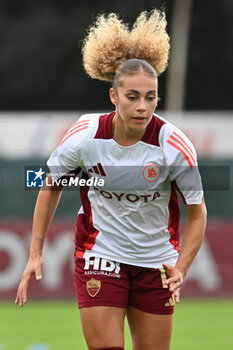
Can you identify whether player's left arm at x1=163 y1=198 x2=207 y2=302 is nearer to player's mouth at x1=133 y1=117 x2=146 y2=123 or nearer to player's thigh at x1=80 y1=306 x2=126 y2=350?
player's thigh at x1=80 y1=306 x2=126 y2=350

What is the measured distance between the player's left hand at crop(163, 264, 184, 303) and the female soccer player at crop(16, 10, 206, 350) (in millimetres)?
13

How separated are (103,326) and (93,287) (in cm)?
28

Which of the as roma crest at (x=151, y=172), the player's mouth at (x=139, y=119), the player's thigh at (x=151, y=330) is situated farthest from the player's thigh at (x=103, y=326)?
the player's mouth at (x=139, y=119)

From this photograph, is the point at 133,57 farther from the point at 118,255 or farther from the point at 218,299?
the point at 218,299

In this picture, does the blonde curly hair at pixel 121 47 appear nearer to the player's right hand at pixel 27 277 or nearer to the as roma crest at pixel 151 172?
the as roma crest at pixel 151 172

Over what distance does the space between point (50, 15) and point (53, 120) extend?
995 cm

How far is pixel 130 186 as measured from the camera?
19.1 feet

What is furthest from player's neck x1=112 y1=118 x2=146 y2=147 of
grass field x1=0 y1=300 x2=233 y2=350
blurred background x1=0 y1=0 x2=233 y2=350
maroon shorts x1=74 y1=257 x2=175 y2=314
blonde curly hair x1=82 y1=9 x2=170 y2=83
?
blurred background x1=0 y1=0 x2=233 y2=350

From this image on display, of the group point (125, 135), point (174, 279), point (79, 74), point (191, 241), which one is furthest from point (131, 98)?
point (79, 74)

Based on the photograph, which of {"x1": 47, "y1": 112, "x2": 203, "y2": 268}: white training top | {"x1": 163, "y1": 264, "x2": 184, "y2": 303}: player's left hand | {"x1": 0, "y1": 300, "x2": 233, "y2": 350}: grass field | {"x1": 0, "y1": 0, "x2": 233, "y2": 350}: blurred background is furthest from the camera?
{"x1": 0, "y1": 0, "x2": 233, "y2": 350}: blurred background

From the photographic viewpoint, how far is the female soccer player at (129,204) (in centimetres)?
574

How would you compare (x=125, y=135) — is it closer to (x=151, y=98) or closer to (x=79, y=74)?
(x=151, y=98)

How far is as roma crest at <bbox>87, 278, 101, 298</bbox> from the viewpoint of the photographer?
5.82m

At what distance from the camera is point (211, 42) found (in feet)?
108
